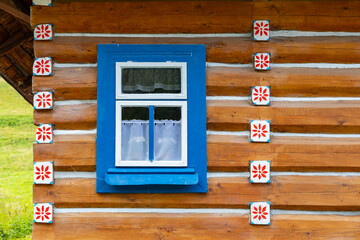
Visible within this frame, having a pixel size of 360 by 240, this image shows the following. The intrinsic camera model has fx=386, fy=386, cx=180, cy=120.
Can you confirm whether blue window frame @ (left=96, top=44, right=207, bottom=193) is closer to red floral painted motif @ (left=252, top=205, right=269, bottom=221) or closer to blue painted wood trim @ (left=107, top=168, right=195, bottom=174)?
blue painted wood trim @ (left=107, top=168, right=195, bottom=174)

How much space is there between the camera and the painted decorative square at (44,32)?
378 centimetres

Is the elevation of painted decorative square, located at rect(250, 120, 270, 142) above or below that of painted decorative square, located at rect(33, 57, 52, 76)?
below

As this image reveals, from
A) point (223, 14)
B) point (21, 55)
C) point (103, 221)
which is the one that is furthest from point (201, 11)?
point (21, 55)

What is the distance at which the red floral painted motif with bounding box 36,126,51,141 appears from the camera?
12.3 ft

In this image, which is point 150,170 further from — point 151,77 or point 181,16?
point 181,16

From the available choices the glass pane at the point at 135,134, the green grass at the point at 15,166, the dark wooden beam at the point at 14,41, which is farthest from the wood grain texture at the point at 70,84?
the green grass at the point at 15,166

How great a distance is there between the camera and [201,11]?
380cm

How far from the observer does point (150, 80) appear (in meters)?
3.79

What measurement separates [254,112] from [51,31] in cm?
213

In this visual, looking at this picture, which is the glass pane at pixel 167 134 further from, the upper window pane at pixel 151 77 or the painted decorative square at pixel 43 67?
the painted decorative square at pixel 43 67

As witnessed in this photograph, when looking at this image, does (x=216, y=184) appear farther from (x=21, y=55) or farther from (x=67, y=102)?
(x=21, y=55)

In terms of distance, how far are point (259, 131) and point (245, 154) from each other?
0.85 ft

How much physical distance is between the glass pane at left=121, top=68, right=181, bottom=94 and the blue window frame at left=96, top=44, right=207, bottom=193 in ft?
0.17

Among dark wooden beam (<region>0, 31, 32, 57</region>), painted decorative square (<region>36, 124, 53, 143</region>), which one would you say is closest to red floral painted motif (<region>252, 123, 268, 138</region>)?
painted decorative square (<region>36, 124, 53, 143</region>)
